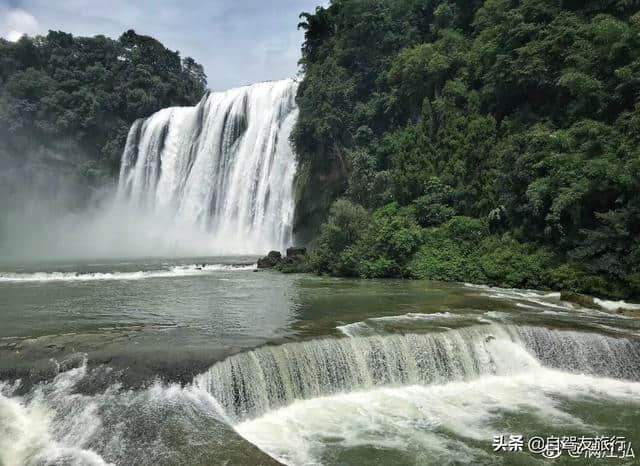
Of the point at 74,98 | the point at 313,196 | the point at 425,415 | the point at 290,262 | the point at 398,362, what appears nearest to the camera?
the point at 425,415

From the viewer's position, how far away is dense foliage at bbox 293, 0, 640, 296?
1540 cm

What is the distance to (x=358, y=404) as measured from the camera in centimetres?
866

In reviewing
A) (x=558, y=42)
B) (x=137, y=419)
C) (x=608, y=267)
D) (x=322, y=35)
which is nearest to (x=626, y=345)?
(x=608, y=267)

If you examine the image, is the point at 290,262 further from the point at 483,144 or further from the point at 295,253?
the point at 483,144

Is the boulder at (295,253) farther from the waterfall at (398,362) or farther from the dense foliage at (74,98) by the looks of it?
the dense foliage at (74,98)

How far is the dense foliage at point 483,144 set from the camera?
1540 cm

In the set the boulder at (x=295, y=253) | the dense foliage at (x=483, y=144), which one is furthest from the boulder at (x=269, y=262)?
the dense foliage at (x=483, y=144)

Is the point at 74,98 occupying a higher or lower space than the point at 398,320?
higher

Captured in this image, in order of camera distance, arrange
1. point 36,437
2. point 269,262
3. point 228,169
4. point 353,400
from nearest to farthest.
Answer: point 36,437, point 353,400, point 269,262, point 228,169

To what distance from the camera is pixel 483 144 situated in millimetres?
20906

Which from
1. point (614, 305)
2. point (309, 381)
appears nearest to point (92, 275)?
point (309, 381)

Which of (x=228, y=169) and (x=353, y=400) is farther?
(x=228, y=169)

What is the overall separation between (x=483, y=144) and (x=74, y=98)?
4165 cm

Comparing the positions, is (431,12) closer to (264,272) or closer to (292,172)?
(292,172)
